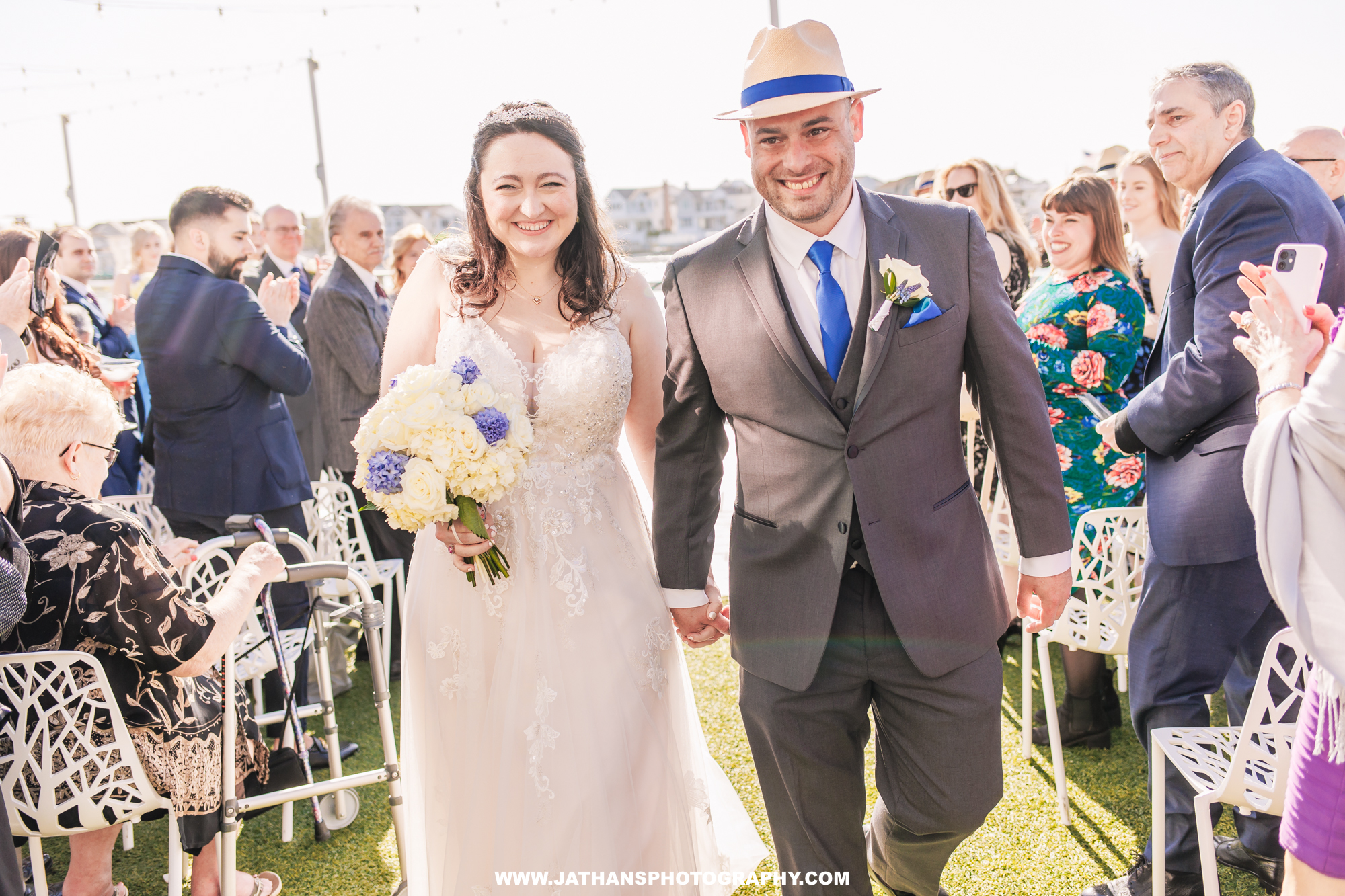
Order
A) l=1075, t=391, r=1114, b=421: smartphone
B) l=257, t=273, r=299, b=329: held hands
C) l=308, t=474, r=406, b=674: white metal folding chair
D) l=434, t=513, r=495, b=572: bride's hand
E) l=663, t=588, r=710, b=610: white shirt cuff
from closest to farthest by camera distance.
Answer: l=434, t=513, r=495, b=572: bride's hand → l=663, t=588, r=710, b=610: white shirt cuff → l=1075, t=391, r=1114, b=421: smartphone → l=308, t=474, r=406, b=674: white metal folding chair → l=257, t=273, r=299, b=329: held hands

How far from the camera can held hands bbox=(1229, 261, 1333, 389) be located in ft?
6.28

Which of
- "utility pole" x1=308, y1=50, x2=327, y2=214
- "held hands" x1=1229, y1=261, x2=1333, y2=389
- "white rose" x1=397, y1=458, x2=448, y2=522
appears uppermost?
"utility pole" x1=308, y1=50, x2=327, y2=214

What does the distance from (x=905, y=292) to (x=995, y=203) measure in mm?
3623

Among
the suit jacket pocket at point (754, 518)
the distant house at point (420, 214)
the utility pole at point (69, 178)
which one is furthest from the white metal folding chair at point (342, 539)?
the distant house at point (420, 214)

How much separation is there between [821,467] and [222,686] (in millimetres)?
2230

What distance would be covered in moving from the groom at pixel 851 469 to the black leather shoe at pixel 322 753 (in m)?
2.44

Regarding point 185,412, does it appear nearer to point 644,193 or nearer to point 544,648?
point 544,648

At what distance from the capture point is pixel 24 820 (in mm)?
2602

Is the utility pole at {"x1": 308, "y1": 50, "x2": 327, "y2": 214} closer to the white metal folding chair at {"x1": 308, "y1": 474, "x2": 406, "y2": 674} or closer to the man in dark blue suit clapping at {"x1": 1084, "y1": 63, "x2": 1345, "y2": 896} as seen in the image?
the white metal folding chair at {"x1": 308, "y1": 474, "x2": 406, "y2": 674}

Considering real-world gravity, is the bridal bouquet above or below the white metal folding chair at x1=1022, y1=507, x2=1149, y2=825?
above

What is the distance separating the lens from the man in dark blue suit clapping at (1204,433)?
8.49ft

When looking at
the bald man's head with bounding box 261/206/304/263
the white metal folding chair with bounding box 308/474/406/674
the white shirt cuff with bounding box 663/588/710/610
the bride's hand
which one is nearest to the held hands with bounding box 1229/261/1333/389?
the white shirt cuff with bounding box 663/588/710/610

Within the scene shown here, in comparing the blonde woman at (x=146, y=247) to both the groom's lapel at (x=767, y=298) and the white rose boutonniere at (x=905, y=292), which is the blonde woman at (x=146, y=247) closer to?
the groom's lapel at (x=767, y=298)

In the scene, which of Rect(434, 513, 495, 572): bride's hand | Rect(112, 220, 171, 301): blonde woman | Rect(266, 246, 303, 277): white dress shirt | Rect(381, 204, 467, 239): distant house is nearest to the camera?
Rect(434, 513, 495, 572): bride's hand
